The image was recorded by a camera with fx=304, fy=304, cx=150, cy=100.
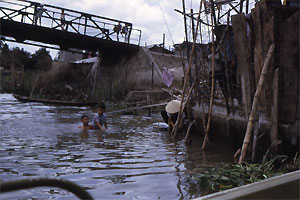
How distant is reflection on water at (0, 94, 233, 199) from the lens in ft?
11.6

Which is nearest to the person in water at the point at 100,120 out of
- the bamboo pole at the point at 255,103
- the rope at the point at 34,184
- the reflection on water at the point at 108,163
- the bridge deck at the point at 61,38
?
the reflection on water at the point at 108,163

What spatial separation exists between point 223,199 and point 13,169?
405 cm

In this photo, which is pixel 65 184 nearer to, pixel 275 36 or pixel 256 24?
pixel 275 36

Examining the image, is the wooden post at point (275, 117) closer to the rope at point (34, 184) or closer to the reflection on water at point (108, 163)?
the reflection on water at point (108, 163)

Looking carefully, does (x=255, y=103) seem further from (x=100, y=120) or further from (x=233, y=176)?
(x=100, y=120)

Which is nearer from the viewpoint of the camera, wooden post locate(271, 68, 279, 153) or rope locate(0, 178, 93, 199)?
rope locate(0, 178, 93, 199)

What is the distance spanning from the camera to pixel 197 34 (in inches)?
279

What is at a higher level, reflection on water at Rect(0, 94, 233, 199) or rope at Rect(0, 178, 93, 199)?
rope at Rect(0, 178, 93, 199)

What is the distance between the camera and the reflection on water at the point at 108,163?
353 cm

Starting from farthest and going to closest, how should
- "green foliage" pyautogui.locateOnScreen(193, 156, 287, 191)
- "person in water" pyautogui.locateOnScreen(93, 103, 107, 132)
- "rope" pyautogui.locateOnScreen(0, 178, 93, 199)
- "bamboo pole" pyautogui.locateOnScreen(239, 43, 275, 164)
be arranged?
"person in water" pyautogui.locateOnScreen(93, 103, 107, 132) → "bamboo pole" pyautogui.locateOnScreen(239, 43, 275, 164) → "green foliage" pyautogui.locateOnScreen(193, 156, 287, 191) → "rope" pyautogui.locateOnScreen(0, 178, 93, 199)

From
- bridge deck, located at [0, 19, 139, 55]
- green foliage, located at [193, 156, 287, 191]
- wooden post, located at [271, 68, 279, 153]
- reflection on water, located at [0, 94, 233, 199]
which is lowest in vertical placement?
reflection on water, located at [0, 94, 233, 199]

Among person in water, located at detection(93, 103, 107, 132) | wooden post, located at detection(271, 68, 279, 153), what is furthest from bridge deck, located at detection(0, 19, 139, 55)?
wooden post, located at detection(271, 68, 279, 153)

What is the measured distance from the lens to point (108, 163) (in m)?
4.93

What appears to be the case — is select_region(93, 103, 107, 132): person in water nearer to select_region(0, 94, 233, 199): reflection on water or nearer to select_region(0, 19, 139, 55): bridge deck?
select_region(0, 94, 233, 199): reflection on water
